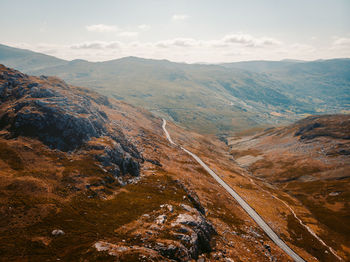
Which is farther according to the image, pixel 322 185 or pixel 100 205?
pixel 322 185

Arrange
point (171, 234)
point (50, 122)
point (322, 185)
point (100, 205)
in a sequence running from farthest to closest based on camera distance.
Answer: point (322, 185) → point (50, 122) → point (100, 205) → point (171, 234)

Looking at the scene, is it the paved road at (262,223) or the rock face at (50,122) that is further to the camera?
the rock face at (50,122)

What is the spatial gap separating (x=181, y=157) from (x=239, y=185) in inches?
1507

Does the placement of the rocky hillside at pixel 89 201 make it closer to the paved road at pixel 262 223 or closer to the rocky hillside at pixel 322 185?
the paved road at pixel 262 223

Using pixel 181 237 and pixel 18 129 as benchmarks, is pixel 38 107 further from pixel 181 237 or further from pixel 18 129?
pixel 181 237

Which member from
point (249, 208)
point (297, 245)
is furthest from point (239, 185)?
point (297, 245)

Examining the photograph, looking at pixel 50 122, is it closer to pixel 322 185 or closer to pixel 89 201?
pixel 89 201

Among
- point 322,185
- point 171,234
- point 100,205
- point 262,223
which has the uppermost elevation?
point 100,205

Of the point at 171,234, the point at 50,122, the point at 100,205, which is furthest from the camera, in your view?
the point at 50,122

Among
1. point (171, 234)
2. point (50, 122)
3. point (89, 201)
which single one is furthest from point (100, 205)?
point (50, 122)

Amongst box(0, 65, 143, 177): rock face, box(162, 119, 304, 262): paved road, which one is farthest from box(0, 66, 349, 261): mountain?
box(162, 119, 304, 262): paved road

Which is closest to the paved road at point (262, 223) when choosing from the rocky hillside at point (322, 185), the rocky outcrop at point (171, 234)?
the rocky hillside at point (322, 185)

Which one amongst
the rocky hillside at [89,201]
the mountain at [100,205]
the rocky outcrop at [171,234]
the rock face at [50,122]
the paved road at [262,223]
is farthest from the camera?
the rock face at [50,122]

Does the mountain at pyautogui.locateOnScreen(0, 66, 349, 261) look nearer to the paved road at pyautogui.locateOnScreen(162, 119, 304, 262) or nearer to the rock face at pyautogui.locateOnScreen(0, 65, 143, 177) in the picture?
the rock face at pyautogui.locateOnScreen(0, 65, 143, 177)
